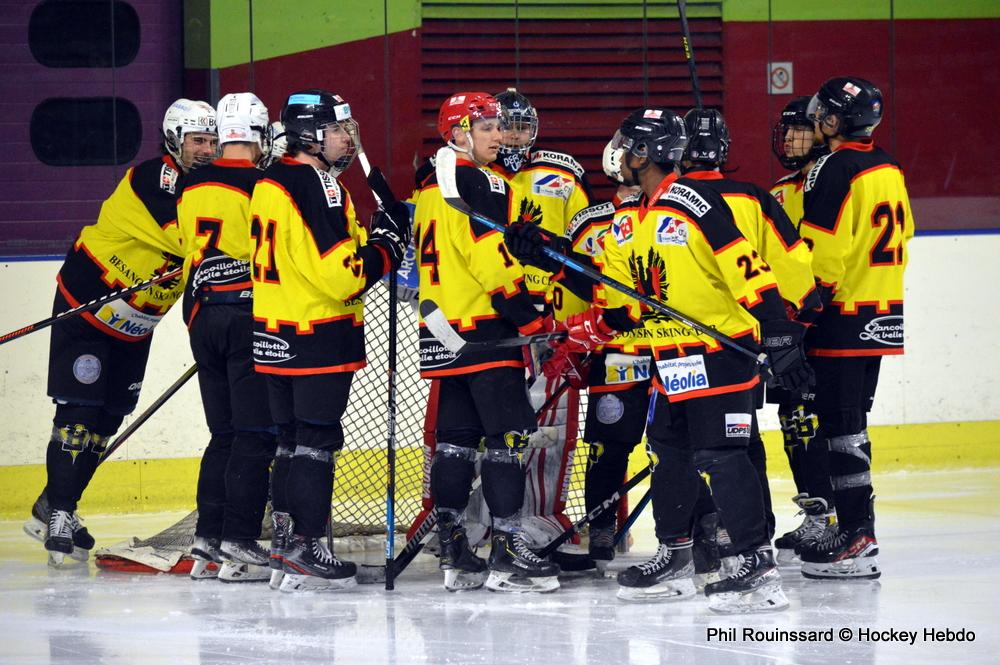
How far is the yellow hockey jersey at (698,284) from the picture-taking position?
145 inches

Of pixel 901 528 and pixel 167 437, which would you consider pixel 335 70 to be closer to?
pixel 167 437

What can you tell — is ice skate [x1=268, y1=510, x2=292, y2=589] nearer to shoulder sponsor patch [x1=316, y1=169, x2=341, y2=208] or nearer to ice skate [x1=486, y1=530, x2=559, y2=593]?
ice skate [x1=486, y1=530, x2=559, y2=593]

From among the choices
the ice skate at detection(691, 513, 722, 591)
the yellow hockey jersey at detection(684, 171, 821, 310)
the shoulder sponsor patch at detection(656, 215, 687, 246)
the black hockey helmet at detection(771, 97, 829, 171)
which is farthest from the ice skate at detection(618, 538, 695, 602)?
the black hockey helmet at detection(771, 97, 829, 171)

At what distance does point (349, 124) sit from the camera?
13.9ft

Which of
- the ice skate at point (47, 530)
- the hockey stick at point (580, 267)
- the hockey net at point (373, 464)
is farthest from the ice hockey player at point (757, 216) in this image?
the ice skate at point (47, 530)

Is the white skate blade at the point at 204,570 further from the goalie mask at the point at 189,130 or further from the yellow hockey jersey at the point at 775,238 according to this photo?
the yellow hockey jersey at the point at 775,238

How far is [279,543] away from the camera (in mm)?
4250

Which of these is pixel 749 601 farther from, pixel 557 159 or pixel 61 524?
pixel 61 524

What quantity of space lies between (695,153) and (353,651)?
1528 mm

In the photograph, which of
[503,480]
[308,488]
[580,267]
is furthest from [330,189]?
[503,480]

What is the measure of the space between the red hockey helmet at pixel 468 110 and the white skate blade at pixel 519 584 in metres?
1.21

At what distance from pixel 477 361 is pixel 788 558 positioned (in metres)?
1.22

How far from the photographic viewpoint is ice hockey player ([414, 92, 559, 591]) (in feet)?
13.5

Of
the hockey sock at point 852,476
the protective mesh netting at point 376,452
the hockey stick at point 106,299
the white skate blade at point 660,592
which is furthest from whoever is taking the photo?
the protective mesh netting at point 376,452
